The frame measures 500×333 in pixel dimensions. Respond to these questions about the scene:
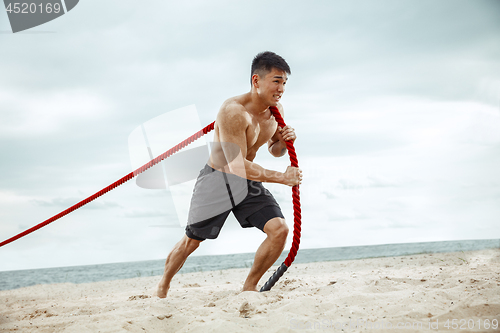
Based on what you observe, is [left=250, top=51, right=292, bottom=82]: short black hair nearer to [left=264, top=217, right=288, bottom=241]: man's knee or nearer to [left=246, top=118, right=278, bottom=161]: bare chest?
[left=246, top=118, right=278, bottom=161]: bare chest

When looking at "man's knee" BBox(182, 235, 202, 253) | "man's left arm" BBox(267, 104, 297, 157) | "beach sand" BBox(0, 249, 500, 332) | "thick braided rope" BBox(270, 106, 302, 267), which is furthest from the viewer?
"man's left arm" BBox(267, 104, 297, 157)

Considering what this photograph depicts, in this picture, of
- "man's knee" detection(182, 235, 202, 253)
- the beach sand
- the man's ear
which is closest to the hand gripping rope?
the man's ear

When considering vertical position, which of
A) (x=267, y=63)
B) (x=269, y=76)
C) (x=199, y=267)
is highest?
(x=267, y=63)

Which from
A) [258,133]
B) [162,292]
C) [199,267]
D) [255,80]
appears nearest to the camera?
[255,80]

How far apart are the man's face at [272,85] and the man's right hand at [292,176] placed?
1.87 ft

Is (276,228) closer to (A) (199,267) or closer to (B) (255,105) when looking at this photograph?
(B) (255,105)

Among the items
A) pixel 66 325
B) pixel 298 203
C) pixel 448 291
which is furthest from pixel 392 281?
pixel 66 325

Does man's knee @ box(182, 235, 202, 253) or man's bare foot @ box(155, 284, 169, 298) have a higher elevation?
man's knee @ box(182, 235, 202, 253)

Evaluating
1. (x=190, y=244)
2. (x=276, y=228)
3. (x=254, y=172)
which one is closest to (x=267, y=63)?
(x=254, y=172)

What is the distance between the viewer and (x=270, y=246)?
281 cm

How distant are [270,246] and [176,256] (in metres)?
0.86

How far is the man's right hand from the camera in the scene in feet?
9.16

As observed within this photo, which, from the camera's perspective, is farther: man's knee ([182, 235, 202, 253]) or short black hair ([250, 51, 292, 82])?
man's knee ([182, 235, 202, 253])

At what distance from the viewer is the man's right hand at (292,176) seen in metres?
2.79
